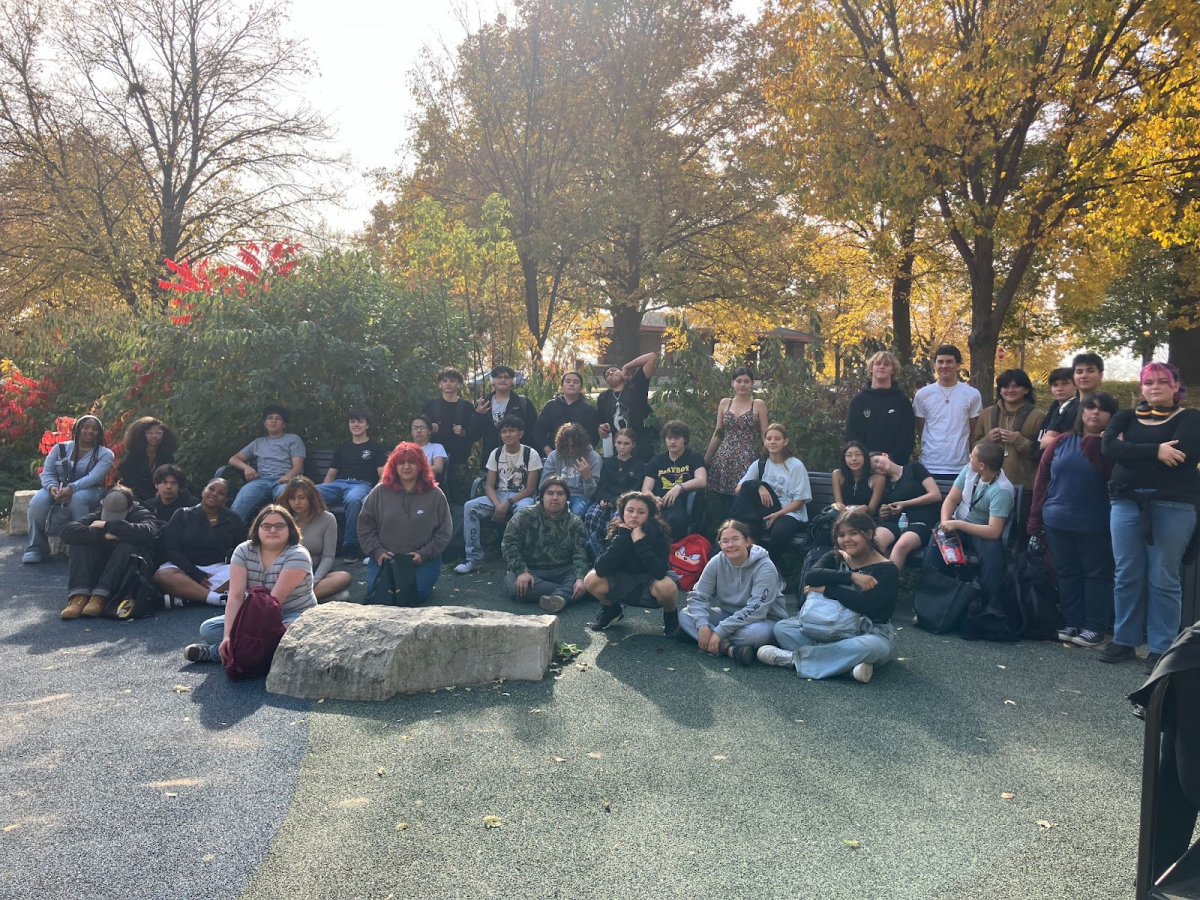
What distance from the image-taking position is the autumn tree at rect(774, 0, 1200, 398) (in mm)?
10641

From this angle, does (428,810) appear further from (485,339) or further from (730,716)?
(485,339)

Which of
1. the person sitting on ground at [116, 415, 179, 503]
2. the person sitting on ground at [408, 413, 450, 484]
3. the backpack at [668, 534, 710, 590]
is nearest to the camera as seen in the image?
the backpack at [668, 534, 710, 590]

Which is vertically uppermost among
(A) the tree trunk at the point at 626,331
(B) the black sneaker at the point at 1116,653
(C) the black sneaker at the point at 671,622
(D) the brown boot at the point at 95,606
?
(A) the tree trunk at the point at 626,331

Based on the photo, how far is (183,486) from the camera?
7957 millimetres

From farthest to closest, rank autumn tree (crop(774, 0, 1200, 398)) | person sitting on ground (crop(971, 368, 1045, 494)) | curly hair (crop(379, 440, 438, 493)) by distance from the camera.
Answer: autumn tree (crop(774, 0, 1200, 398)) → curly hair (crop(379, 440, 438, 493)) → person sitting on ground (crop(971, 368, 1045, 494))

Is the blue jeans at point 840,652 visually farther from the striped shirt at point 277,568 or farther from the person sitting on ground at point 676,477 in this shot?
the striped shirt at point 277,568

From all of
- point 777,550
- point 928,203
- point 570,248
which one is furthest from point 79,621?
point 570,248

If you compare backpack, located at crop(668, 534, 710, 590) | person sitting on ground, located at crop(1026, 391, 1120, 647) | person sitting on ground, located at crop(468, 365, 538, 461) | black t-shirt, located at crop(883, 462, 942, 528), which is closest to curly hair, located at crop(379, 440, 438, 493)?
person sitting on ground, located at crop(468, 365, 538, 461)

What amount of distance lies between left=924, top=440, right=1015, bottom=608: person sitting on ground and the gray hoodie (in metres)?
1.40

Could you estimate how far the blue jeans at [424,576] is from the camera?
23.6 feet

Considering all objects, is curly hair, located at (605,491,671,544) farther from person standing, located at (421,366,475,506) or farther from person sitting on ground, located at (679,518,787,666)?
person standing, located at (421,366,475,506)

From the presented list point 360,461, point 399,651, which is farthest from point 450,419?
point 399,651

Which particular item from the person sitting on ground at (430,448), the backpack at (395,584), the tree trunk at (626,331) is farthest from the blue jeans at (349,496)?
the tree trunk at (626,331)

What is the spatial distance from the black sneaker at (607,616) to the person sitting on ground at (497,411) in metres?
3.00
